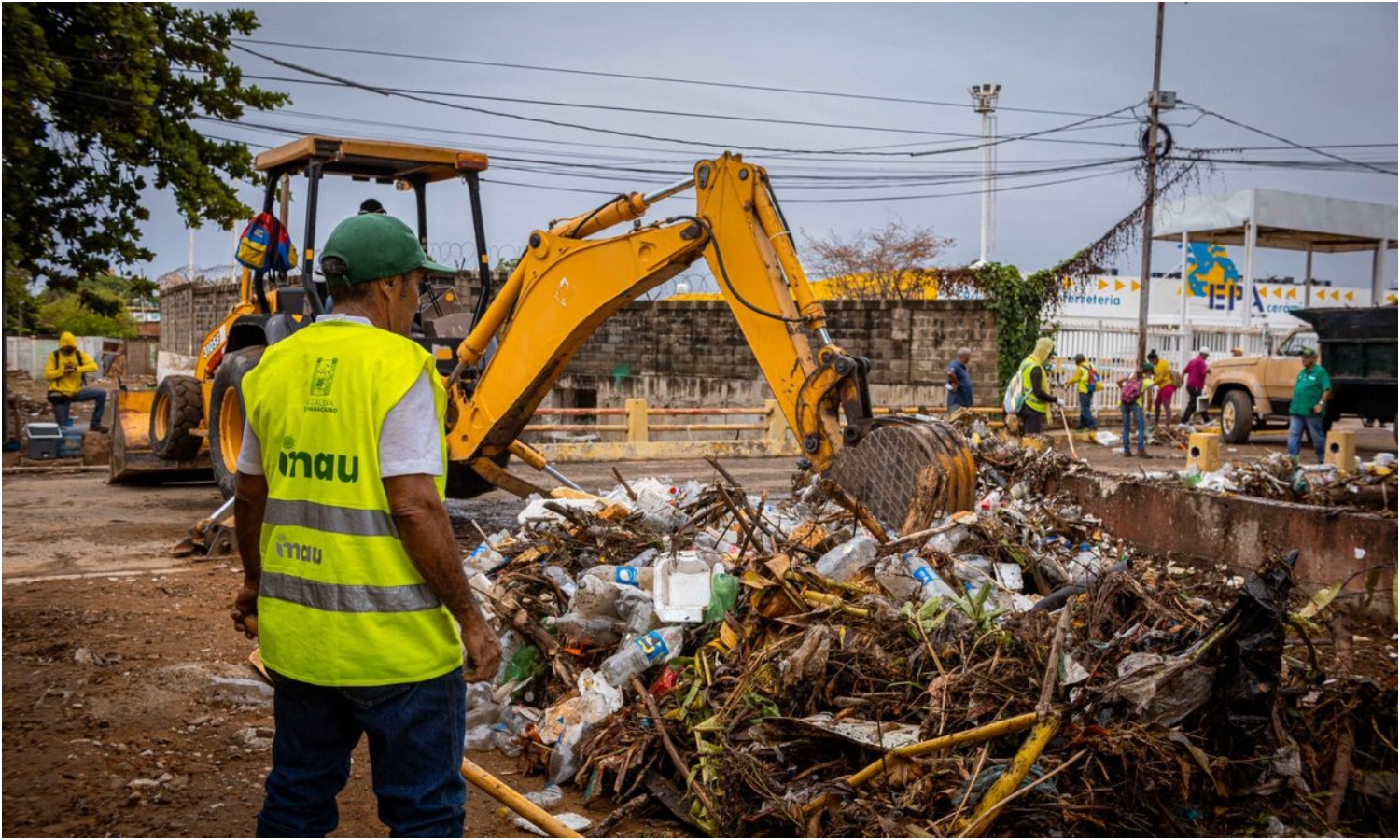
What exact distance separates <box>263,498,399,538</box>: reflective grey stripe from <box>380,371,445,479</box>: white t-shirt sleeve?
102 mm

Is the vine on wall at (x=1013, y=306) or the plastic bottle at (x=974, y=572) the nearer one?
the plastic bottle at (x=974, y=572)

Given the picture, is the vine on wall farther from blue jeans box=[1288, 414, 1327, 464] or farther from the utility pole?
blue jeans box=[1288, 414, 1327, 464]

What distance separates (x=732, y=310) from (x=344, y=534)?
4.92 m

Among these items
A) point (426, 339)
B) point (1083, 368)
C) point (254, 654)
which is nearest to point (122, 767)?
point (254, 654)

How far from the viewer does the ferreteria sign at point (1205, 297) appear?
110 ft

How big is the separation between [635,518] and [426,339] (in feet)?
10.7

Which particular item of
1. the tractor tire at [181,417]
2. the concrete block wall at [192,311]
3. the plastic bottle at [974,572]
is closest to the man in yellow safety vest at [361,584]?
the plastic bottle at [974,572]

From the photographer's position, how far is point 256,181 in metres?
12.8

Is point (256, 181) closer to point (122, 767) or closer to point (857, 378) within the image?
point (857, 378)

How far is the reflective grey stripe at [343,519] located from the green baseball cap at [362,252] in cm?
54

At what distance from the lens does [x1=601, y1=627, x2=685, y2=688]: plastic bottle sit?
4750mm

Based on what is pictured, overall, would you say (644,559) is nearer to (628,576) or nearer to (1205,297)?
(628,576)

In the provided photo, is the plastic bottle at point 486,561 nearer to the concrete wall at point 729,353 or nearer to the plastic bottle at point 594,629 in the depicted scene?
the plastic bottle at point 594,629

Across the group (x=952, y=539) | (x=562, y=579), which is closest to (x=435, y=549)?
(x=562, y=579)
